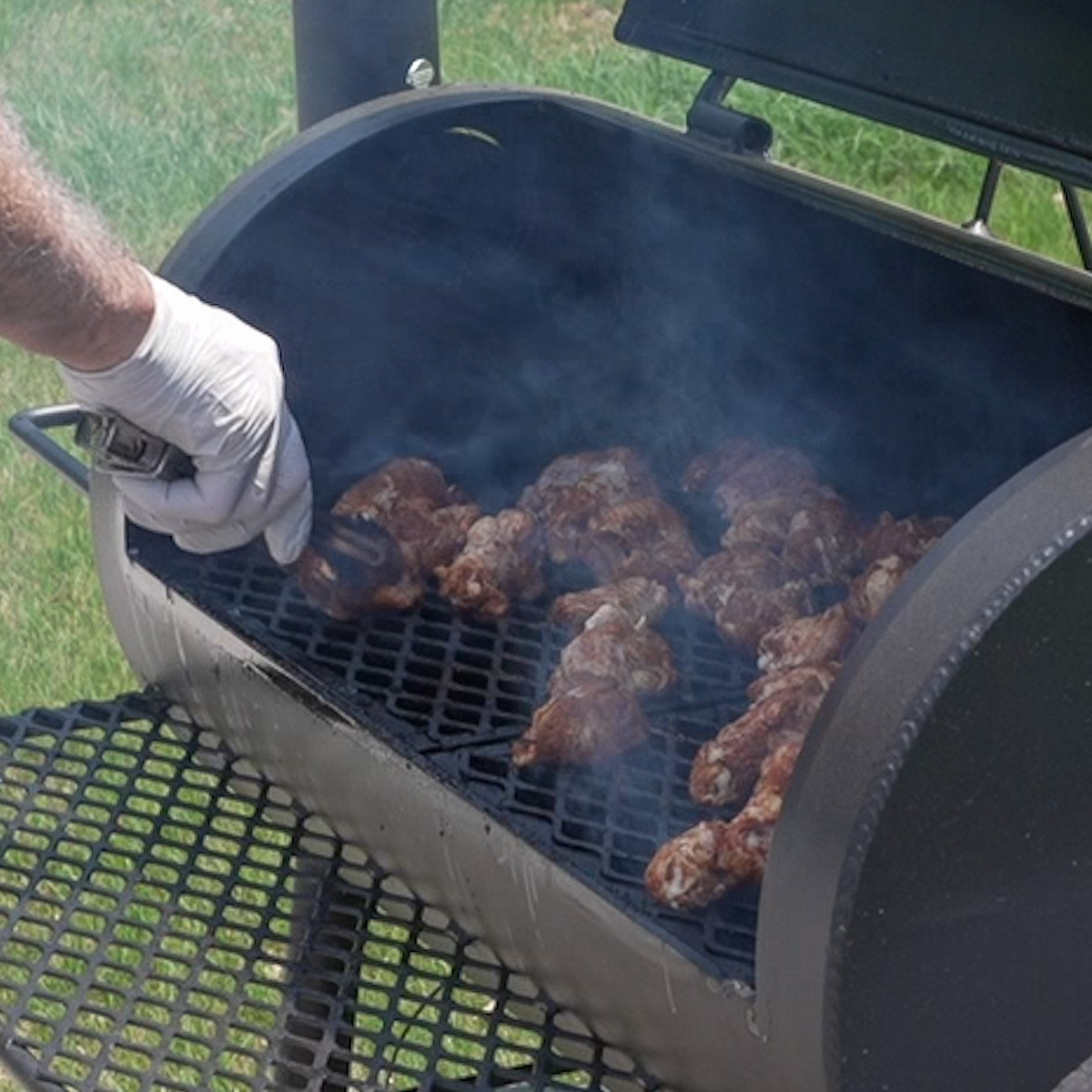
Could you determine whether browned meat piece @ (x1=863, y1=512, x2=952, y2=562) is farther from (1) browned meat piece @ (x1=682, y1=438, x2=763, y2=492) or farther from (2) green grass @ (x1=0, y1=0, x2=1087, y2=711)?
(2) green grass @ (x1=0, y1=0, x2=1087, y2=711)

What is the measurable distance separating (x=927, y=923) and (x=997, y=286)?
929 mm

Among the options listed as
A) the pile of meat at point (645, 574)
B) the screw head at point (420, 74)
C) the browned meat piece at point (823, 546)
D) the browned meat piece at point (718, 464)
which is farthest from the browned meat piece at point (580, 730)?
the screw head at point (420, 74)

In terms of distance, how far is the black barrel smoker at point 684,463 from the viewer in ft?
4.66

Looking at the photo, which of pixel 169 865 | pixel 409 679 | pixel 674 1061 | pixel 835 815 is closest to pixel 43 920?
pixel 169 865

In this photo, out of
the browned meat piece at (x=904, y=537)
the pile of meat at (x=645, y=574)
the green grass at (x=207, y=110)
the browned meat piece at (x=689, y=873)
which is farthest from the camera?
the green grass at (x=207, y=110)

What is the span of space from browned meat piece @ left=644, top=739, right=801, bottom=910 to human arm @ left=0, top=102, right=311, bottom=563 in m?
0.61

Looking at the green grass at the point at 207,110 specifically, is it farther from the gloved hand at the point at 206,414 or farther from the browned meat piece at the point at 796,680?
the browned meat piece at the point at 796,680

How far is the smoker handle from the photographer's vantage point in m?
2.27

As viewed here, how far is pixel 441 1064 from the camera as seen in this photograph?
9.90ft

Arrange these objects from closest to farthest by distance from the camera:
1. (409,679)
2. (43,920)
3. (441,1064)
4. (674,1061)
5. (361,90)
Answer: (674,1061) < (43,920) < (409,679) < (361,90) < (441,1064)

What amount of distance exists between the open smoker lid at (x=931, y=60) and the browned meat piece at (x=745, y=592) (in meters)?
0.51

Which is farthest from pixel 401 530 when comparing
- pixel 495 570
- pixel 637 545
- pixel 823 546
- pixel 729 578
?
pixel 823 546

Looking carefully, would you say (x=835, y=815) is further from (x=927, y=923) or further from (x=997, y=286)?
(x=997, y=286)

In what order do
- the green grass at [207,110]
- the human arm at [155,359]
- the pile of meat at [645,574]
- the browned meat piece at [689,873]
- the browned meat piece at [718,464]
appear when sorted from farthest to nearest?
the green grass at [207,110], the browned meat piece at [718,464], the pile of meat at [645,574], the human arm at [155,359], the browned meat piece at [689,873]
